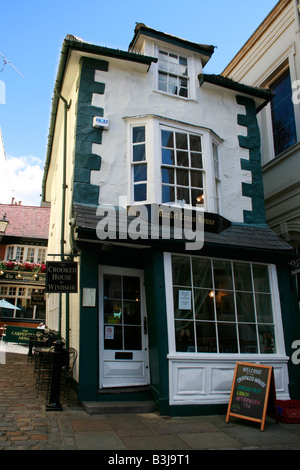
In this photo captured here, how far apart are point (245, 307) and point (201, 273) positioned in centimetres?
111

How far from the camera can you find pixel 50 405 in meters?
5.62

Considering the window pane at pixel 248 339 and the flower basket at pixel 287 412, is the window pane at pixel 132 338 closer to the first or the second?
the window pane at pixel 248 339

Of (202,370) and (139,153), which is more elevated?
(139,153)

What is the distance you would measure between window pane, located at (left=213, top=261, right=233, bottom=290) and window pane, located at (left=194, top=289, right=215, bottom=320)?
10.7 inches

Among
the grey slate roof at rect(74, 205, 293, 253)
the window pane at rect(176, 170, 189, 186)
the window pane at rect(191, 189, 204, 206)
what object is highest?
the window pane at rect(176, 170, 189, 186)

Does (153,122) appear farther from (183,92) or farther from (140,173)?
(183,92)

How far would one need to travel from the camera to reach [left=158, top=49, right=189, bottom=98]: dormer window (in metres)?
8.66

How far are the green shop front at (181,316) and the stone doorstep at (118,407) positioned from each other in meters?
0.15

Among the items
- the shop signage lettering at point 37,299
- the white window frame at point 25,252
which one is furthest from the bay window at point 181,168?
the white window frame at point 25,252

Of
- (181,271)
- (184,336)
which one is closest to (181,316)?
(184,336)

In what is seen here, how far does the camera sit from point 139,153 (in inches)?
304

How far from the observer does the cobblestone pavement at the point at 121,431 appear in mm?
4246

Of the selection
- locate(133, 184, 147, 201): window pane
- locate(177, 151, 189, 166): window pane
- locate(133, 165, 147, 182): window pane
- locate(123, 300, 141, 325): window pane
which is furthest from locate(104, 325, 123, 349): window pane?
locate(177, 151, 189, 166): window pane

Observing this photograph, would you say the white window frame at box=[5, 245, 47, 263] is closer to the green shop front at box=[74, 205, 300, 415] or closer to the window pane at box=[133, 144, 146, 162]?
the window pane at box=[133, 144, 146, 162]
